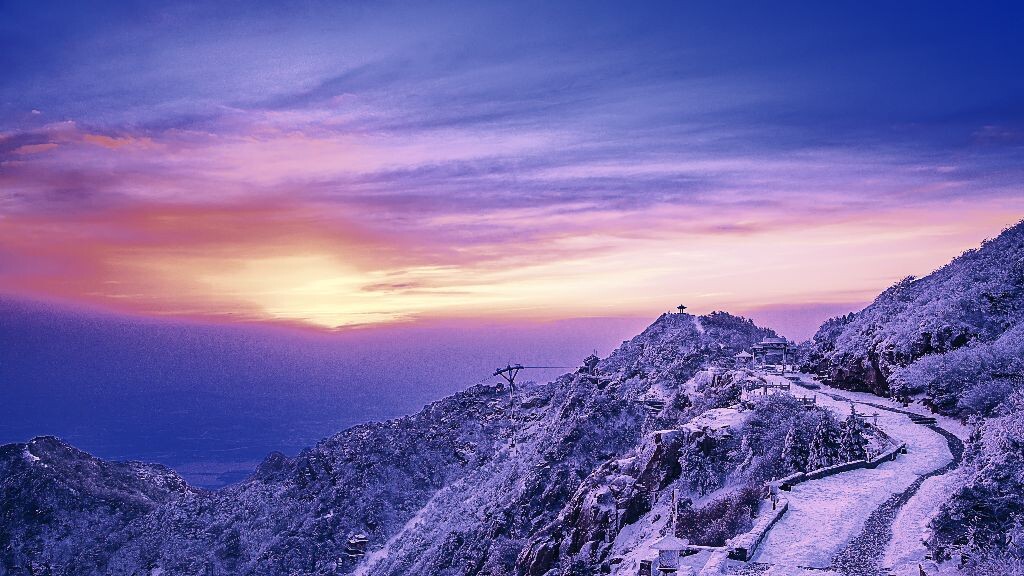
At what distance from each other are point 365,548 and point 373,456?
1236 cm

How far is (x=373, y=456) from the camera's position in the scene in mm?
74688

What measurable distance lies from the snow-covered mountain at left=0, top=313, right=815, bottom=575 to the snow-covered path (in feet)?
17.0

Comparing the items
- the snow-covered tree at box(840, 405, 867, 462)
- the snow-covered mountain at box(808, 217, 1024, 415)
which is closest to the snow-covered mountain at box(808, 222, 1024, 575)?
the snow-covered mountain at box(808, 217, 1024, 415)

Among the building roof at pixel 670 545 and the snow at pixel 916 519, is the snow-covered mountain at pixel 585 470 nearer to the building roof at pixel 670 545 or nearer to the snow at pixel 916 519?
the snow at pixel 916 519

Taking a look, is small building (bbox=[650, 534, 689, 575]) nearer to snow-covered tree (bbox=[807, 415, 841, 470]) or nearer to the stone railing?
the stone railing

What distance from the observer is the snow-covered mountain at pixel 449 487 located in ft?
124

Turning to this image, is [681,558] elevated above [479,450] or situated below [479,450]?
above

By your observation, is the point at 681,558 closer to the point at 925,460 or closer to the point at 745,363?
the point at 925,460

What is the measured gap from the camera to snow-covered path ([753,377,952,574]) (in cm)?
2203

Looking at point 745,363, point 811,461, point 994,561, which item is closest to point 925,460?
point 811,461

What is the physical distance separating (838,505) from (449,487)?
48727 mm

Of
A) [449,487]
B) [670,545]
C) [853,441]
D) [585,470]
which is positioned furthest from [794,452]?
[449,487]

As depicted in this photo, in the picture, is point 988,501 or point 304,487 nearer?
point 988,501

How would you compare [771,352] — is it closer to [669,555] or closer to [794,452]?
[794,452]
